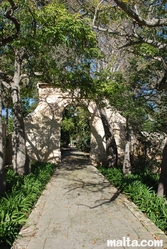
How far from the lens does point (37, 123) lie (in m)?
Answer: 12.6

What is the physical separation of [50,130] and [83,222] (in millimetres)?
8707

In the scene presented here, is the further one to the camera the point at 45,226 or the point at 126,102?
the point at 126,102

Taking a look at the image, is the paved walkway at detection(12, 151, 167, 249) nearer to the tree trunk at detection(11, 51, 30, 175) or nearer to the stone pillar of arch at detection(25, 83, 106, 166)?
the tree trunk at detection(11, 51, 30, 175)

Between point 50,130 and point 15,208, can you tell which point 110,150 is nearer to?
point 50,130

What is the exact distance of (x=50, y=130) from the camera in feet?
41.3

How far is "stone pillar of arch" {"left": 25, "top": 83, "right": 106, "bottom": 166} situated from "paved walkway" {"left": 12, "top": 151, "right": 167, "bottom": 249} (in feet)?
18.6

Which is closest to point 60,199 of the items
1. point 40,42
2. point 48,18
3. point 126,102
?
point 126,102

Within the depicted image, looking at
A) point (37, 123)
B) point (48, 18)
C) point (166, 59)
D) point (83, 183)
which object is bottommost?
point (83, 183)

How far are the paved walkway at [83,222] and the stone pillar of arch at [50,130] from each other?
566cm

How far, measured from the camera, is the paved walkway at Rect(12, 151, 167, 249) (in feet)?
11.6

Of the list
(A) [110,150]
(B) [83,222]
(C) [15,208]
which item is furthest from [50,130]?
(B) [83,222]

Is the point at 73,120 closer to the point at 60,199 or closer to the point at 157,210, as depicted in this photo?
the point at 60,199

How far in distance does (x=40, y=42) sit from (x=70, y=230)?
15.6 ft

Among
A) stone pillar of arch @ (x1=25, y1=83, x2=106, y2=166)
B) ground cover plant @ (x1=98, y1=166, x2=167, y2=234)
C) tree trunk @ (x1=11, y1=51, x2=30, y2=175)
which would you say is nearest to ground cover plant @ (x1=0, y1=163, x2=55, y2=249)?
tree trunk @ (x1=11, y1=51, x2=30, y2=175)
